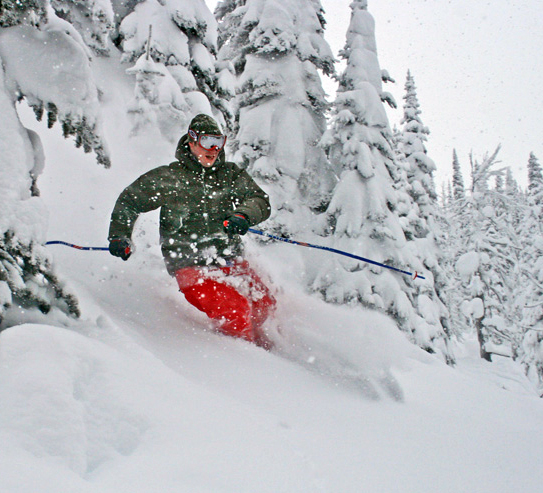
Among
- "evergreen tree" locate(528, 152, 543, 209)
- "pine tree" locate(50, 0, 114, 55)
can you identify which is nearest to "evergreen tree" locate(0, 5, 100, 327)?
"pine tree" locate(50, 0, 114, 55)

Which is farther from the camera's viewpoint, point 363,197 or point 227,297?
point 363,197

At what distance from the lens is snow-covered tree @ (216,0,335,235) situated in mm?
13320

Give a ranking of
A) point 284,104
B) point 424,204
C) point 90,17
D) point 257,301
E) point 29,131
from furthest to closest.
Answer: point 424,204, point 284,104, point 90,17, point 257,301, point 29,131

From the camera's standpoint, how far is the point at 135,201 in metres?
5.66

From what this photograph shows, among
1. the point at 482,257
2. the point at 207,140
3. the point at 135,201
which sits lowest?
the point at 482,257

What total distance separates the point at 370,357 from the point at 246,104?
1096cm

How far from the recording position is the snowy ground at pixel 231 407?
7.49ft

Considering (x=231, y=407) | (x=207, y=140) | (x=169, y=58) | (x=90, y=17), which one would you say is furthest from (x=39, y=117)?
(x=169, y=58)

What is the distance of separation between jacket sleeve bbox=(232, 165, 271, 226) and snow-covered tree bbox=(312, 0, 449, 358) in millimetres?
7142

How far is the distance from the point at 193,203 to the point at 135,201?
0.76 metres

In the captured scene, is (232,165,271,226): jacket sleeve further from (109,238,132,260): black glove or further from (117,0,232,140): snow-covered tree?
(117,0,232,140): snow-covered tree

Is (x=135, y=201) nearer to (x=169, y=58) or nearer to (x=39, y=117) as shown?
(x=39, y=117)

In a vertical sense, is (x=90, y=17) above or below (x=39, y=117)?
above

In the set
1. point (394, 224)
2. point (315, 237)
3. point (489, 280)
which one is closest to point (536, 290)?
point (489, 280)
